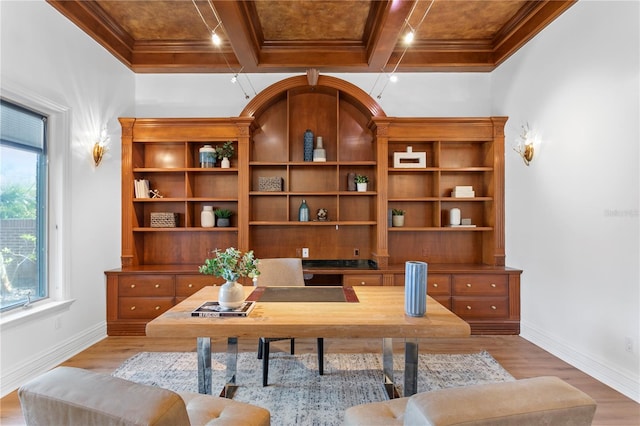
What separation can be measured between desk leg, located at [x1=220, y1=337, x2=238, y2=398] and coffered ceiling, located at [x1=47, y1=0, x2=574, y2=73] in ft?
8.63

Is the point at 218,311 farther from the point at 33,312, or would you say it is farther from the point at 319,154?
the point at 319,154

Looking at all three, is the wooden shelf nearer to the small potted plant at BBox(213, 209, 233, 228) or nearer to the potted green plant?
the small potted plant at BBox(213, 209, 233, 228)

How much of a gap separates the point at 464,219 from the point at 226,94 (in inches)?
130

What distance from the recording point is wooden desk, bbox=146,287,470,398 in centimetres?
173

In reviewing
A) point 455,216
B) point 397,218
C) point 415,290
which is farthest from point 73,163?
point 455,216

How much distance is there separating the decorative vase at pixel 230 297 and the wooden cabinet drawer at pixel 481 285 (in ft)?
8.49

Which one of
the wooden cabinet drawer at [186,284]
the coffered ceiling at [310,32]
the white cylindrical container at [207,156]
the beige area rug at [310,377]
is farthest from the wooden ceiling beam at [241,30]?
the beige area rug at [310,377]

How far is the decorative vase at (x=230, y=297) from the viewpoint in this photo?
6.48 feet

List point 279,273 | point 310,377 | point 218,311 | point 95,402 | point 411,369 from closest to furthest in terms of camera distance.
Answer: point 95,402
point 218,311
point 411,369
point 310,377
point 279,273

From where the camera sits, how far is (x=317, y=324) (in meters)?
1.76

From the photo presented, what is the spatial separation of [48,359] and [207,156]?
95.1 inches

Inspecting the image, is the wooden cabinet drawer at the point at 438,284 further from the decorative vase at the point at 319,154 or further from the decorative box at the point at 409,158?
the decorative vase at the point at 319,154

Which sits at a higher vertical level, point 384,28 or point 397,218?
point 384,28

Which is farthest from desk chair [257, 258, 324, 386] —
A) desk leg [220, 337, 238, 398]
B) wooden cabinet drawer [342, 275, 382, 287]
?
wooden cabinet drawer [342, 275, 382, 287]
